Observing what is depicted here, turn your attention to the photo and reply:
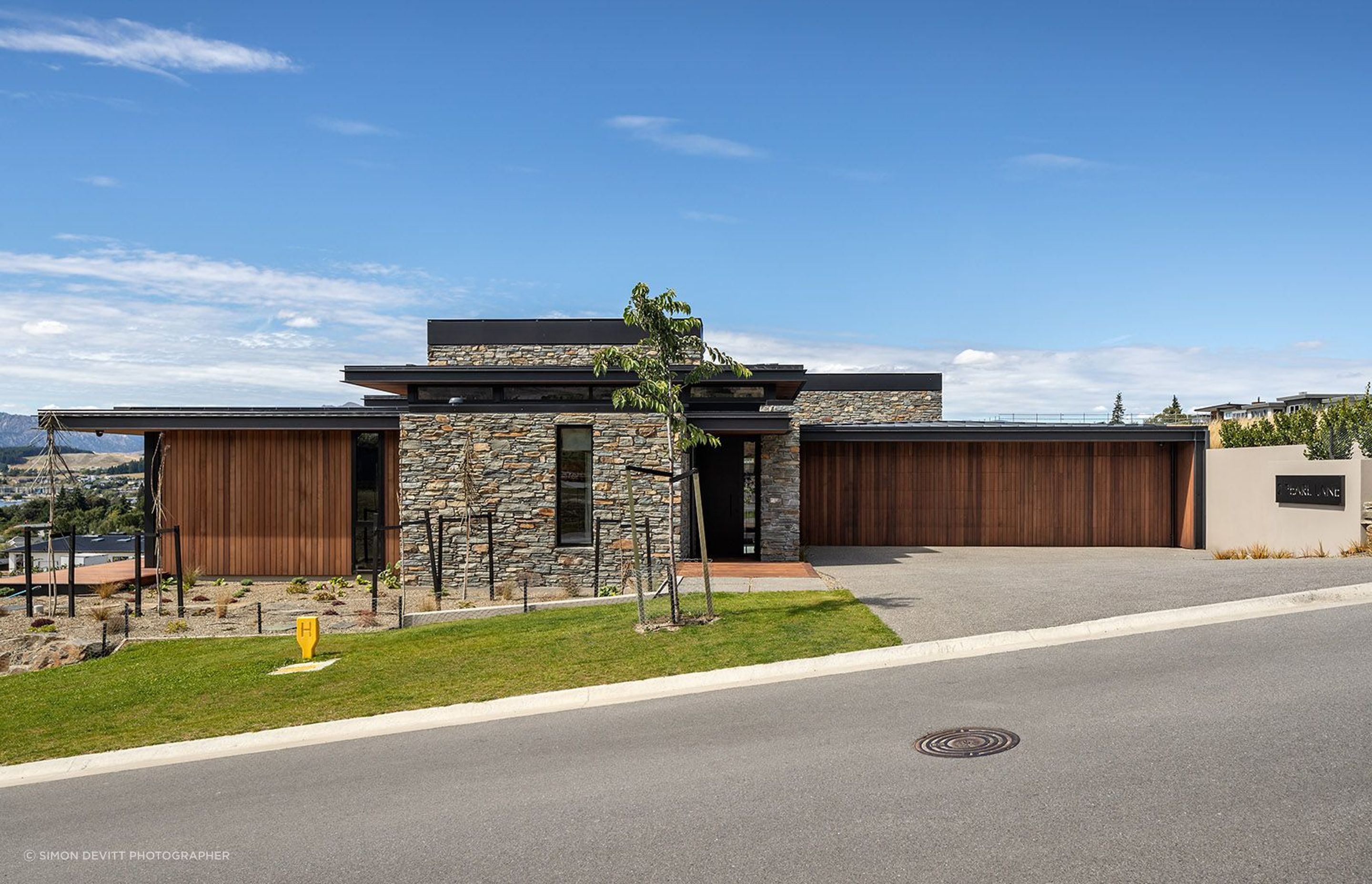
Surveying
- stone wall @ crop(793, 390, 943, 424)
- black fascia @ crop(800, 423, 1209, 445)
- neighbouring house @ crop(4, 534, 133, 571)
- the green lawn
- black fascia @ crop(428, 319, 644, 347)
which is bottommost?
neighbouring house @ crop(4, 534, 133, 571)

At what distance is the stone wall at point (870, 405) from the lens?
3322 centimetres

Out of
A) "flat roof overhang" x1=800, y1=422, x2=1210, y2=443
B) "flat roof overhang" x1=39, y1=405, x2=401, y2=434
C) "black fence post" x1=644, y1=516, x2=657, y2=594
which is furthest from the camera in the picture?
"flat roof overhang" x1=800, y1=422, x2=1210, y2=443

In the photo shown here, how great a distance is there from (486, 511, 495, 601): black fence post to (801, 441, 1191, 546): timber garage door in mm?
8432

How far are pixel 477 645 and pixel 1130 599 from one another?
8.86m

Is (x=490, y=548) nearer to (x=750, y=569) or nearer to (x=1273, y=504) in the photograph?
(x=750, y=569)

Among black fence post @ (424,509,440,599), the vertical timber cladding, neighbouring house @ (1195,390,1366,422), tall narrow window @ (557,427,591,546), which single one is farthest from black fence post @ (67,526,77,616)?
neighbouring house @ (1195,390,1366,422)

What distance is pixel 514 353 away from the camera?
2722 centimetres

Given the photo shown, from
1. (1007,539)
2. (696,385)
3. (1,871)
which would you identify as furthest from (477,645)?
(1007,539)

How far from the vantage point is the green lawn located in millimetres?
9523

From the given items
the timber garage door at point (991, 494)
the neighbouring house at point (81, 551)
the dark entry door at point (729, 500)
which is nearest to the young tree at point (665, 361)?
the dark entry door at point (729, 500)

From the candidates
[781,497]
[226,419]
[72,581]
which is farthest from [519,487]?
[72,581]

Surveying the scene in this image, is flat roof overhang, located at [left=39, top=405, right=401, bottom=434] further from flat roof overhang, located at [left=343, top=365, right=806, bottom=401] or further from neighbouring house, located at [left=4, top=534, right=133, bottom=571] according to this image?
neighbouring house, located at [left=4, top=534, right=133, bottom=571]

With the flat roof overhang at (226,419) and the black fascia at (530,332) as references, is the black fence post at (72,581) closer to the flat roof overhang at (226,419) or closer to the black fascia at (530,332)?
the flat roof overhang at (226,419)

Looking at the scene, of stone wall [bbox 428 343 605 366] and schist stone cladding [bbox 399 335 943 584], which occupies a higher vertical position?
stone wall [bbox 428 343 605 366]
